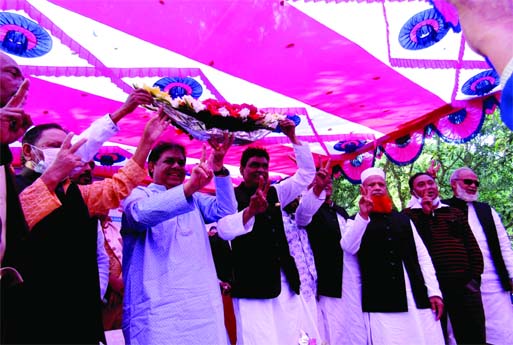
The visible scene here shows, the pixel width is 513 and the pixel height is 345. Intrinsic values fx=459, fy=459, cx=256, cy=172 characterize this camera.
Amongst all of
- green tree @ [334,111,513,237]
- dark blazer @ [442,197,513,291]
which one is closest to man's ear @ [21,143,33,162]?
dark blazer @ [442,197,513,291]

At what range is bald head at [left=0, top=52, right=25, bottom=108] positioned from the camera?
1626mm

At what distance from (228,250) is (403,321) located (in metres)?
1.55

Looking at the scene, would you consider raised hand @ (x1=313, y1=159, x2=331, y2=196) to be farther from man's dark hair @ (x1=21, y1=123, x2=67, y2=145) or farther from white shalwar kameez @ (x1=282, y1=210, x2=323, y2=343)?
man's dark hair @ (x1=21, y1=123, x2=67, y2=145)

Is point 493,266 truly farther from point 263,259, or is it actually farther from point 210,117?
point 210,117

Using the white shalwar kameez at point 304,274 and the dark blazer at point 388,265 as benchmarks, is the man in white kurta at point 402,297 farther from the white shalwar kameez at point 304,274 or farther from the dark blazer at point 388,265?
the white shalwar kameez at point 304,274

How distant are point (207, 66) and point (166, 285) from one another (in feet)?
8.63

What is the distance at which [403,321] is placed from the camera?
3758mm

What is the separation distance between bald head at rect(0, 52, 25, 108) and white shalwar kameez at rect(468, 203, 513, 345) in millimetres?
4384

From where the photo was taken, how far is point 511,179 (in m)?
12.0

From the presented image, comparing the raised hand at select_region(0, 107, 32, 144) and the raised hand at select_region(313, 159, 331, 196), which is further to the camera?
the raised hand at select_region(313, 159, 331, 196)

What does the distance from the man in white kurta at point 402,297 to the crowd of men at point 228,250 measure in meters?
0.01

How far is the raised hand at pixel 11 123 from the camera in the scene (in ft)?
4.43

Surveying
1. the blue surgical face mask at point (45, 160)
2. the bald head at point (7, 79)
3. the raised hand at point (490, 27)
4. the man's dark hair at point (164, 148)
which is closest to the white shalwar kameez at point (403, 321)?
the man's dark hair at point (164, 148)

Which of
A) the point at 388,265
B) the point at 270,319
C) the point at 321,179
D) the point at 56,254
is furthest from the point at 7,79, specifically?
the point at 388,265
